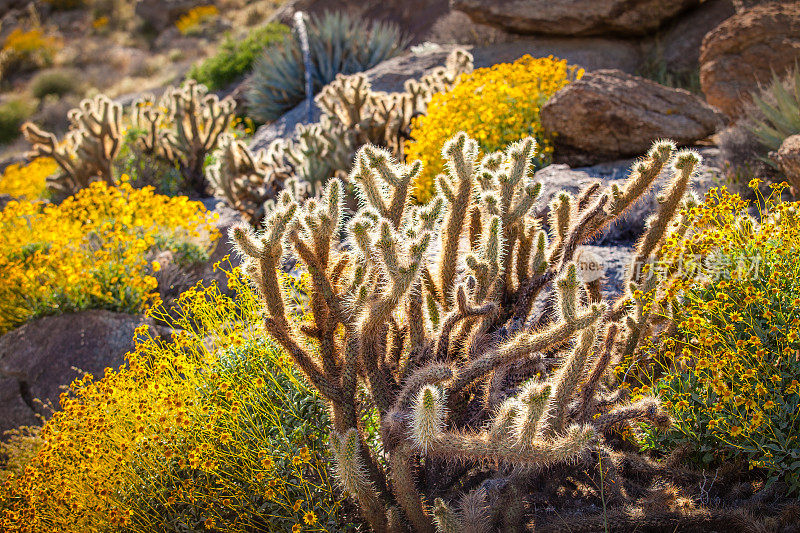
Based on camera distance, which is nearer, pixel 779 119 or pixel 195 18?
pixel 779 119

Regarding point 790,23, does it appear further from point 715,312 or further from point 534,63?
point 715,312

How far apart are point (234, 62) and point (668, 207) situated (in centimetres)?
1254

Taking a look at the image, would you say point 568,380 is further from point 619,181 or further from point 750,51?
point 750,51

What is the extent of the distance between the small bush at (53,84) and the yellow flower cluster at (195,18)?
4.95 metres

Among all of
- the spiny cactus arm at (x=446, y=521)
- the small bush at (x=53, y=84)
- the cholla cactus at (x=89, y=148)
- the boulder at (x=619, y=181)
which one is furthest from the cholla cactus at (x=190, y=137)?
the small bush at (x=53, y=84)

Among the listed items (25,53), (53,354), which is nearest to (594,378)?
(53,354)

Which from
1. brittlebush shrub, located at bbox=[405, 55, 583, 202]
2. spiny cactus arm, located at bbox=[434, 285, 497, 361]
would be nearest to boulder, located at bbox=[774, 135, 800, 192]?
brittlebush shrub, located at bbox=[405, 55, 583, 202]

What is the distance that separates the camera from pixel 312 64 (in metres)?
10.9

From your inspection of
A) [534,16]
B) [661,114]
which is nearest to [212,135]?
[534,16]

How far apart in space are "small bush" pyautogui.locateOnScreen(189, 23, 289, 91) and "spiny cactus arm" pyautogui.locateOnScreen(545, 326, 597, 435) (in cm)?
1271

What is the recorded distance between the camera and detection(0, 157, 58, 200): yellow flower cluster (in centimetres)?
917

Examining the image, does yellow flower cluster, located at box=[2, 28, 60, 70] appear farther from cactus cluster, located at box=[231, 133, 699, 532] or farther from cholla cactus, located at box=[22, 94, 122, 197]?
cactus cluster, located at box=[231, 133, 699, 532]

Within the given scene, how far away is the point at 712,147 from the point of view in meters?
5.95

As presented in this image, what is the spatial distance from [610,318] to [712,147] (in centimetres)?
362
